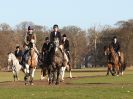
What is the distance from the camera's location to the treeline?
341 ft

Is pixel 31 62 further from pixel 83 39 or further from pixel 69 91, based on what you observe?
pixel 83 39

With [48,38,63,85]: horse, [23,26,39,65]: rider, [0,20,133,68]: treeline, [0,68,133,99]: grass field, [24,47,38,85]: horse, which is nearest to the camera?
[0,68,133,99]: grass field

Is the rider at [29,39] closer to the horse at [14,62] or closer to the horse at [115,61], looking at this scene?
the horse at [14,62]

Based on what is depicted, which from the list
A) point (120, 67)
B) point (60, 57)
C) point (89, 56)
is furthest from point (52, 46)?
point (89, 56)

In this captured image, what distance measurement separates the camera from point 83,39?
123 metres

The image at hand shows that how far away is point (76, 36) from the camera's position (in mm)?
121438

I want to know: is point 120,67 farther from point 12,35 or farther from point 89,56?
point 89,56

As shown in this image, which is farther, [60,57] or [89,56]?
[89,56]

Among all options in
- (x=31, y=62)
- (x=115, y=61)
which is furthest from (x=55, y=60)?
(x=115, y=61)

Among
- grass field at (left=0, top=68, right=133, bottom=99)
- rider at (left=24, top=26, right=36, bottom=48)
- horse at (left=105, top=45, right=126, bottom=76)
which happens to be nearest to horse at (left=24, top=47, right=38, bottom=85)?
rider at (left=24, top=26, right=36, bottom=48)

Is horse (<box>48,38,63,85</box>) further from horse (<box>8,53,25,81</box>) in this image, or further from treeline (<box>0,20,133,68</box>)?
treeline (<box>0,20,133,68</box>)

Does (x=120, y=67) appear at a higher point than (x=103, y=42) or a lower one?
lower

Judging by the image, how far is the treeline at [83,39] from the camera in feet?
341

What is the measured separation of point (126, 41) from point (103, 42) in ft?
38.9
